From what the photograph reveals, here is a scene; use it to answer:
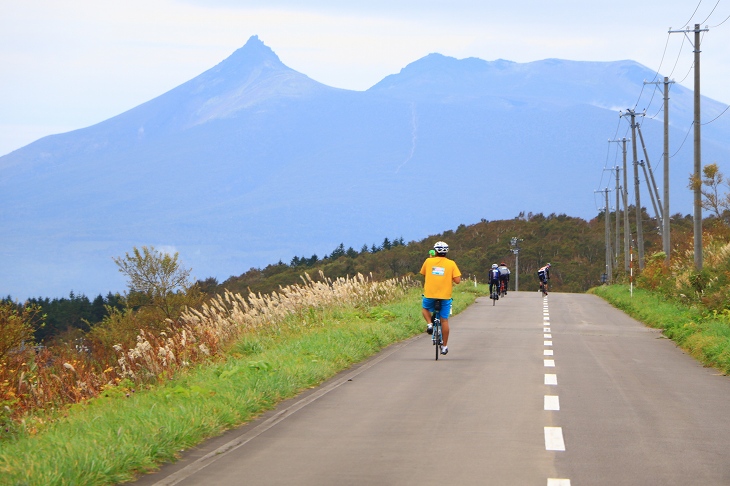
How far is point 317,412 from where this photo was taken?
10.2m

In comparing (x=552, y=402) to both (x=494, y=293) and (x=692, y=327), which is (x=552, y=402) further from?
(x=494, y=293)

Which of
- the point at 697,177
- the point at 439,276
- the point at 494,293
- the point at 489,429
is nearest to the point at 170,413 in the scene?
the point at 489,429

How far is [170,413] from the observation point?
8.98 metres

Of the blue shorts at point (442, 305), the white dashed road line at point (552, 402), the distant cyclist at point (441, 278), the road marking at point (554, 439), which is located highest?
the distant cyclist at point (441, 278)

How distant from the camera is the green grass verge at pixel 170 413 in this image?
22.9 ft

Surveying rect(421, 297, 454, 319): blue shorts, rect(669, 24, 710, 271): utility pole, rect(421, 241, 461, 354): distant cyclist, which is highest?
rect(669, 24, 710, 271): utility pole

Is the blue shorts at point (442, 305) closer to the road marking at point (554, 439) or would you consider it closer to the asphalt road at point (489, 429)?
the asphalt road at point (489, 429)

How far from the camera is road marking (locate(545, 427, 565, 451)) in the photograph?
827 cm

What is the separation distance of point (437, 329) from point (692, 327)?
7.21 meters

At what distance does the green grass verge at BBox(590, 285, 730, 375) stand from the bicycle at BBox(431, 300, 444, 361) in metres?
4.23

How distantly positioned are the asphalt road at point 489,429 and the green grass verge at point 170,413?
26cm

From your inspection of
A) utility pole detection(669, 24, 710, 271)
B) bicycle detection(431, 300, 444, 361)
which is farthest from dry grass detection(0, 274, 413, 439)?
utility pole detection(669, 24, 710, 271)

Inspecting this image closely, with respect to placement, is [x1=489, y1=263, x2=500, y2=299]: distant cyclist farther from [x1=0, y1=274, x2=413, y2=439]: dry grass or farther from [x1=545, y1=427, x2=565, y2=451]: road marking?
[x1=545, y1=427, x2=565, y2=451]: road marking

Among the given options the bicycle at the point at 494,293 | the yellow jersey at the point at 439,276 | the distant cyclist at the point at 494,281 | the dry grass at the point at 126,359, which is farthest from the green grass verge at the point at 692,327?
the dry grass at the point at 126,359
